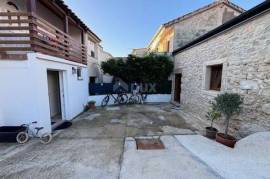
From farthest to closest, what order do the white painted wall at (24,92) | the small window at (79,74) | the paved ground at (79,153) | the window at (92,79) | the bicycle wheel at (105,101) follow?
the window at (92,79) < the bicycle wheel at (105,101) < the small window at (79,74) < the white painted wall at (24,92) < the paved ground at (79,153)

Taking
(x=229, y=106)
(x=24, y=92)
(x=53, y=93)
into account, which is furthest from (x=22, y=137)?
(x=229, y=106)

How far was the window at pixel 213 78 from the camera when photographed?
5.27 meters

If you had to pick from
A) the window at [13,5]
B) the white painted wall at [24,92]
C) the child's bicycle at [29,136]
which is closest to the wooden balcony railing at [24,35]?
the white painted wall at [24,92]

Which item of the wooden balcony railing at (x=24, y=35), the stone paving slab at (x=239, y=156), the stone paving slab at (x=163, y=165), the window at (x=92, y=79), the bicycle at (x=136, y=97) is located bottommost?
the stone paving slab at (x=163, y=165)

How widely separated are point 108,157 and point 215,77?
5054 millimetres

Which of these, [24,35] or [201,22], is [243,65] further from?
[201,22]

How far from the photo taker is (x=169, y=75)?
9898mm

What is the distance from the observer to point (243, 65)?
3828mm

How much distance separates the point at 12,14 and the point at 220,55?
6687 millimetres

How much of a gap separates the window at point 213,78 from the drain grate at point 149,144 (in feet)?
11.2

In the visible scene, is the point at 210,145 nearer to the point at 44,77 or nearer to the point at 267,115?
the point at 267,115

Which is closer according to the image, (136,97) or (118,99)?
(118,99)

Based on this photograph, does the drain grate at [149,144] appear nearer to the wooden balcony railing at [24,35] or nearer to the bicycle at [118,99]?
the wooden balcony railing at [24,35]

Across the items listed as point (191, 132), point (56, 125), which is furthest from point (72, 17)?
point (191, 132)
